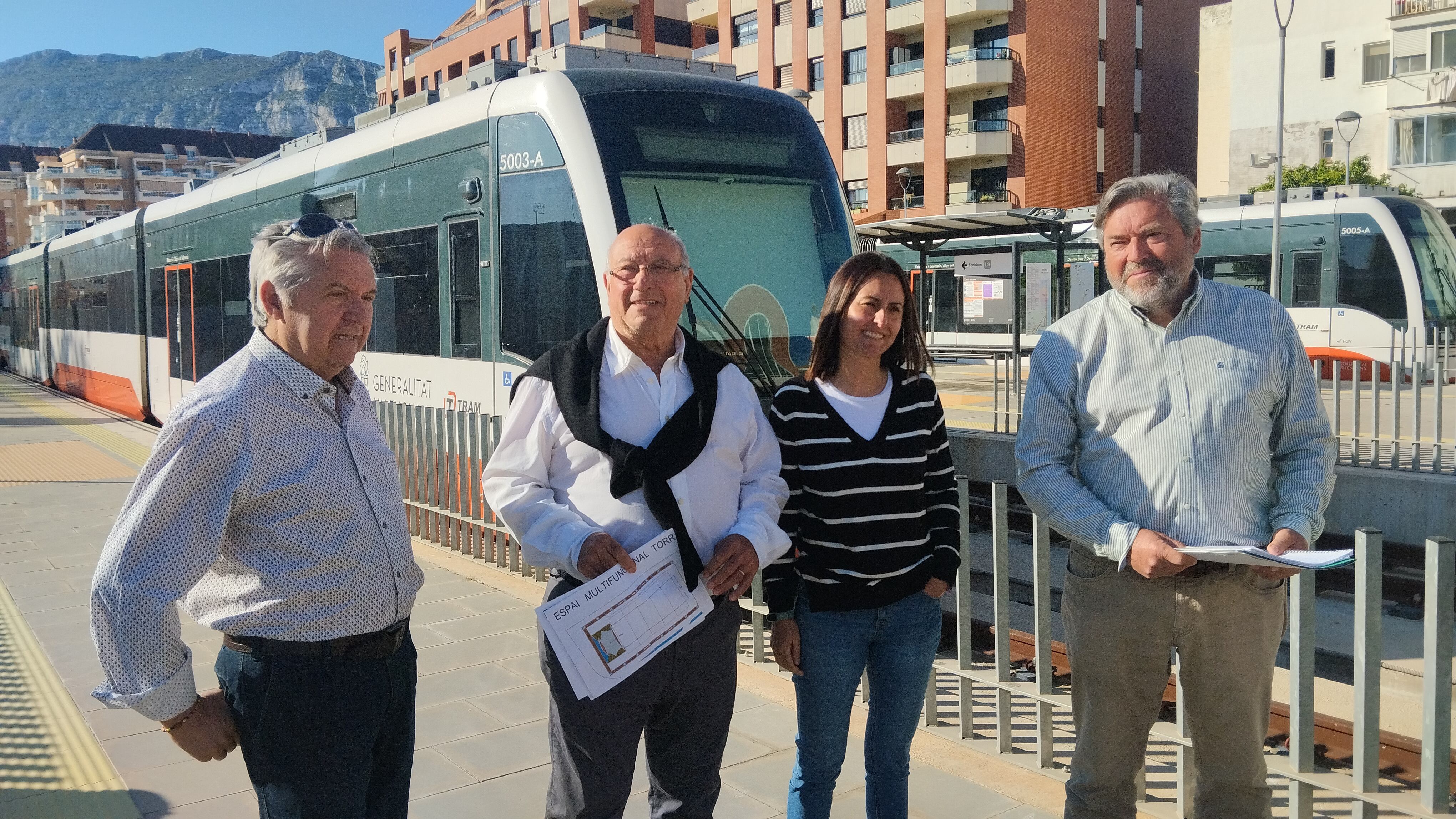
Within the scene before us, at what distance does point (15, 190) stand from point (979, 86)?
128134mm

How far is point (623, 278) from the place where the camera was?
2.89 meters

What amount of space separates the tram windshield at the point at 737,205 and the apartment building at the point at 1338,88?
1540 inches

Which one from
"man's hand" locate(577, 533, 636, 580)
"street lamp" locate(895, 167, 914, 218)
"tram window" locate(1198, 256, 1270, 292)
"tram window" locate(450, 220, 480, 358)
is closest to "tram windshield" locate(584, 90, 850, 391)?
"tram window" locate(450, 220, 480, 358)

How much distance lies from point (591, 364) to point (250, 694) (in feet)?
3.60

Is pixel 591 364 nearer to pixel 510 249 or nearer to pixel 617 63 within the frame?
pixel 510 249

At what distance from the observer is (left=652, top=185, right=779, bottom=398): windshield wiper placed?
24.0ft

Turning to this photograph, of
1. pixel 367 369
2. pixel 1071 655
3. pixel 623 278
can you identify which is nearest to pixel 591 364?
pixel 623 278

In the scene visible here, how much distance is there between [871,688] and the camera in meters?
3.27

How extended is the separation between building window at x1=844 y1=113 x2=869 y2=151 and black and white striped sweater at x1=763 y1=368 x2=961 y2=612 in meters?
47.7

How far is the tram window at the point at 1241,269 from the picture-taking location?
21.1 metres

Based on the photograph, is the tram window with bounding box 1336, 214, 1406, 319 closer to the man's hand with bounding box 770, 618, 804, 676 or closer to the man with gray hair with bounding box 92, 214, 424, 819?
the man's hand with bounding box 770, 618, 804, 676

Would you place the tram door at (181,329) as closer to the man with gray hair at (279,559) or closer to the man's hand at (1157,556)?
the man with gray hair at (279,559)

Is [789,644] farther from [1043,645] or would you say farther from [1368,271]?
[1368,271]

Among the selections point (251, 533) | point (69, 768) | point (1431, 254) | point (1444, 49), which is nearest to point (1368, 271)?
point (1431, 254)
